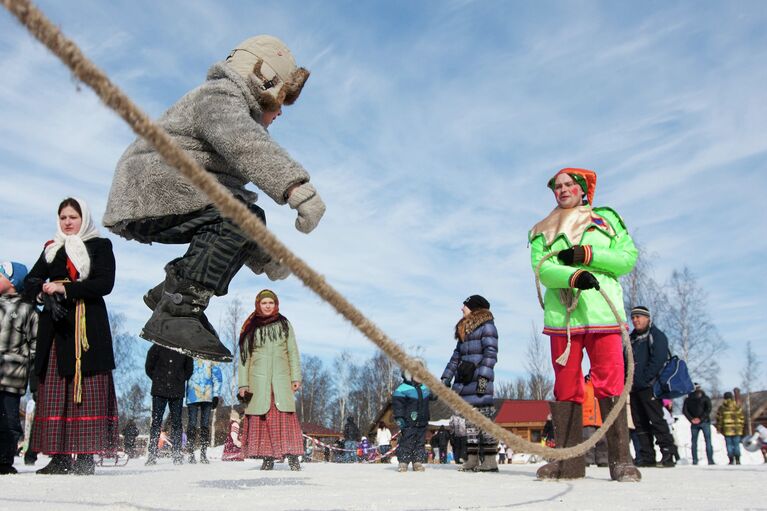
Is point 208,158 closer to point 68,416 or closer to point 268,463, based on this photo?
point 68,416

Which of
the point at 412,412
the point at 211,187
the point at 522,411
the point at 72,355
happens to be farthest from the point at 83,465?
the point at 522,411

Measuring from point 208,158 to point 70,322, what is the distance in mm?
2822

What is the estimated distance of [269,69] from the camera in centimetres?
301

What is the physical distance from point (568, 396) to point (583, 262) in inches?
39.2

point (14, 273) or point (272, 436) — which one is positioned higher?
point (14, 273)

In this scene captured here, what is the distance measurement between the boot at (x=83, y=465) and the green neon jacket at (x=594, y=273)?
355 cm

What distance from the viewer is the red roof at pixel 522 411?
41.5 m

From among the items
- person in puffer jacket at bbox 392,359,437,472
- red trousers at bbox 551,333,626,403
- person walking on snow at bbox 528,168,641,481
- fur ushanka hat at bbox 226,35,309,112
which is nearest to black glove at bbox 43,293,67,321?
fur ushanka hat at bbox 226,35,309,112

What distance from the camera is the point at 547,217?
5195mm

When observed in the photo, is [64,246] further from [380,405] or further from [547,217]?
[380,405]

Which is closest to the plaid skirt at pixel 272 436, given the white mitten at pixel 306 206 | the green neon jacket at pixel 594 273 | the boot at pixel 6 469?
the boot at pixel 6 469

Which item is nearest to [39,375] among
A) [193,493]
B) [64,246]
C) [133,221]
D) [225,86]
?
[64,246]

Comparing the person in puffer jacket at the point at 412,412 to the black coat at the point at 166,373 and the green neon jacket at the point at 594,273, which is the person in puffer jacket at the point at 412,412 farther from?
the green neon jacket at the point at 594,273

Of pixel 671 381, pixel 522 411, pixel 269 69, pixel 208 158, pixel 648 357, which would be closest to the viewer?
pixel 208 158
